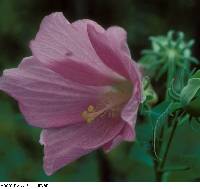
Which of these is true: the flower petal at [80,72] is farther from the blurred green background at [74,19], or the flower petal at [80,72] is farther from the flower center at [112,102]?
the blurred green background at [74,19]

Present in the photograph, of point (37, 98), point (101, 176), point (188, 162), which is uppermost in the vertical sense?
point (37, 98)

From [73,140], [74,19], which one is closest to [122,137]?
[73,140]

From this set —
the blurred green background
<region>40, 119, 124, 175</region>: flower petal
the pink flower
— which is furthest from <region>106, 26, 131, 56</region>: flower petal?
the blurred green background

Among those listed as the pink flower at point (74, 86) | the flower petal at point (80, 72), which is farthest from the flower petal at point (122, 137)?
the flower petal at point (80, 72)

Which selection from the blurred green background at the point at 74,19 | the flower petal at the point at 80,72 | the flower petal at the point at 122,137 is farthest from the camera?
the blurred green background at the point at 74,19

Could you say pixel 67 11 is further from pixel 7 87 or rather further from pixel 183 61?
pixel 7 87

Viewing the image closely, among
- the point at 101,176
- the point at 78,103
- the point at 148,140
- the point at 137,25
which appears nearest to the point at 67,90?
the point at 78,103

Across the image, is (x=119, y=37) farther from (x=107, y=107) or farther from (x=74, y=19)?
(x=74, y=19)
